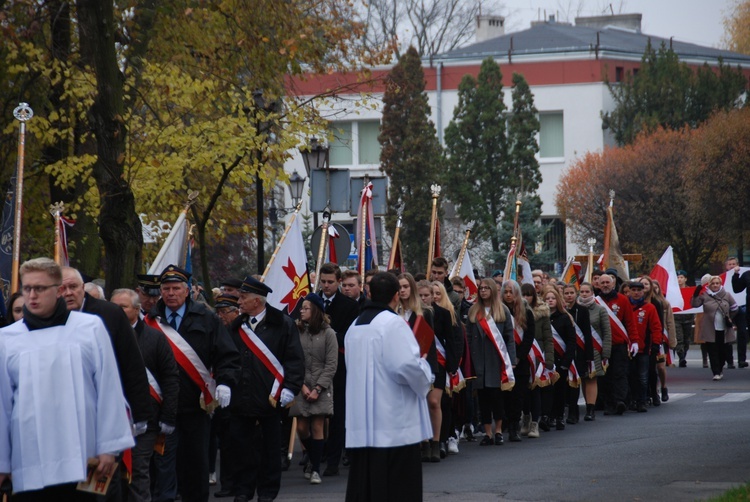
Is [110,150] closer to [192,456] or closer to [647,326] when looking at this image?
[192,456]

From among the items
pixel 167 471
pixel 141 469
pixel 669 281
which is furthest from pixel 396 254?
pixel 669 281

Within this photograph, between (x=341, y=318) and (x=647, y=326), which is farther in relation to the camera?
(x=647, y=326)

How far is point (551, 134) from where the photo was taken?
59.2 meters

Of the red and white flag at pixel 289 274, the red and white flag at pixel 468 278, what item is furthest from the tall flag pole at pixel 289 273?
the red and white flag at pixel 468 278

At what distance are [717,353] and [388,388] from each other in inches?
666

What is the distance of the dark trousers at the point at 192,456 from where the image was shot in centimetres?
1030

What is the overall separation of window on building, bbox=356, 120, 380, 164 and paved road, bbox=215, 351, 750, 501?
137 ft

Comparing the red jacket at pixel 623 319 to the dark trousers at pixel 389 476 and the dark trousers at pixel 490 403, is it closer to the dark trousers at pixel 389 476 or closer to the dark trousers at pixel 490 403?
the dark trousers at pixel 490 403

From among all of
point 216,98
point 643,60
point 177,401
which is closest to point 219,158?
point 216,98

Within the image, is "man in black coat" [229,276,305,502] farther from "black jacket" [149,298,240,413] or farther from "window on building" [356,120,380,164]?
"window on building" [356,120,380,164]

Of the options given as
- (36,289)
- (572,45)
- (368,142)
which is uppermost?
(572,45)

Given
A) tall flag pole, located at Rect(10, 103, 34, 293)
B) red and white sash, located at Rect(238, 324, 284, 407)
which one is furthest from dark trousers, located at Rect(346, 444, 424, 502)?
tall flag pole, located at Rect(10, 103, 34, 293)

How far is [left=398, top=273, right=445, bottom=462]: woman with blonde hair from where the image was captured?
12.7m

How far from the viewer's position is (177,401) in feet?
32.8
